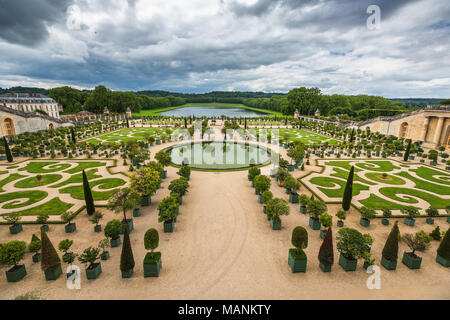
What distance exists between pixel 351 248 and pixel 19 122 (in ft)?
258

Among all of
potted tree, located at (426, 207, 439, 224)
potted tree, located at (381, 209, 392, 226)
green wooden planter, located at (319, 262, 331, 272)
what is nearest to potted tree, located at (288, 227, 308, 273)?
green wooden planter, located at (319, 262, 331, 272)

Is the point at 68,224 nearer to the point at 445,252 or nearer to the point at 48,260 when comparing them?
the point at 48,260

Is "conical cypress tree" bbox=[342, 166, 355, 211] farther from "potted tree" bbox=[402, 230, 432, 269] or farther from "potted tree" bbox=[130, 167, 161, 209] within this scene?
"potted tree" bbox=[130, 167, 161, 209]

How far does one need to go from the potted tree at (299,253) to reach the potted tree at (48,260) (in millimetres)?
14606

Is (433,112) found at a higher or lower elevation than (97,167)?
higher

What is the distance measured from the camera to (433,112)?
5088 centimetres

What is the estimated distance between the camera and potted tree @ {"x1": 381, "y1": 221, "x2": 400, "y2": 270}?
14180 mm

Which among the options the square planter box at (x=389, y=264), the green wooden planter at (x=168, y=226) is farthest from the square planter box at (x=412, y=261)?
the green wooden planter at (x=168, y=226)

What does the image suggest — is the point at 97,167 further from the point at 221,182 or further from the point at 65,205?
the point at 221,182

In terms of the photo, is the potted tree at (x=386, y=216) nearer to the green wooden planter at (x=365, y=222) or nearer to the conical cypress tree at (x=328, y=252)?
the green wooden planter at (x=365, y=222)

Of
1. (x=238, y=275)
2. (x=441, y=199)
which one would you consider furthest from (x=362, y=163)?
(x=238, y=275)

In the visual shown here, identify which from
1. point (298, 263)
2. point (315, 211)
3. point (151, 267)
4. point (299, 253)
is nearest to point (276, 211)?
point (315, 211)

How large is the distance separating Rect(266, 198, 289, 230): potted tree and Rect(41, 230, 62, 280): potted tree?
1515 cm
